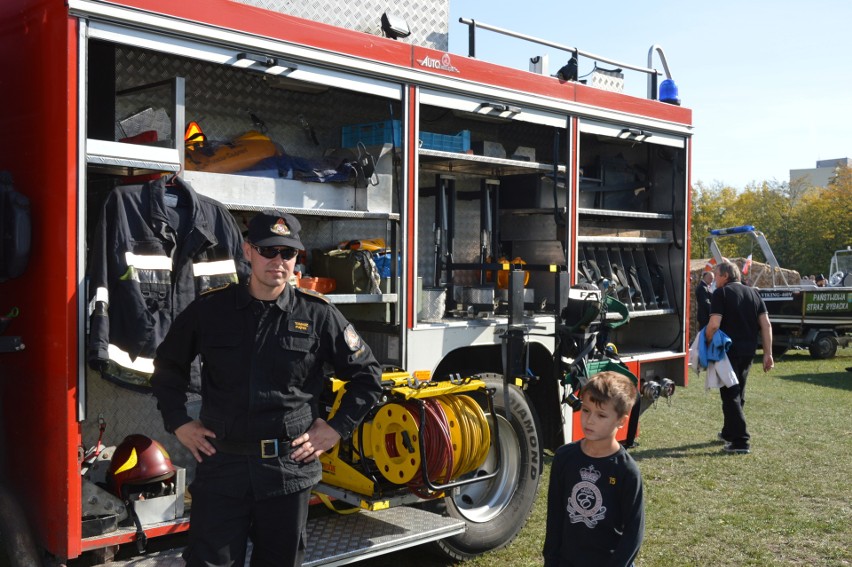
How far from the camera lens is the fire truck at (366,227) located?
355 cm

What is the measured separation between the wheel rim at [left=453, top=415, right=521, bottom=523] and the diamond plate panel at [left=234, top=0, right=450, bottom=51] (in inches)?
92.7

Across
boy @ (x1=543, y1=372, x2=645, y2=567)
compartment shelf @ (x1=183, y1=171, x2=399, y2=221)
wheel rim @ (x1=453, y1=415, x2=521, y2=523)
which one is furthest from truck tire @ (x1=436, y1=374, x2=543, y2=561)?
boy @ (x1=543, y1=372, x2=645, y2=567)

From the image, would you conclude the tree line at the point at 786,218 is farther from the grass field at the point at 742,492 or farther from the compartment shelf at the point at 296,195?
the compartment shelf at the point at 296,195

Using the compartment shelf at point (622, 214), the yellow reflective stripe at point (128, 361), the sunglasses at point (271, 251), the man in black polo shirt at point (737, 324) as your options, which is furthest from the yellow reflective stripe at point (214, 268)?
the man in black polo shirt at point (737, 324)

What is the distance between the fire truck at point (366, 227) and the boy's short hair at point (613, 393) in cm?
128

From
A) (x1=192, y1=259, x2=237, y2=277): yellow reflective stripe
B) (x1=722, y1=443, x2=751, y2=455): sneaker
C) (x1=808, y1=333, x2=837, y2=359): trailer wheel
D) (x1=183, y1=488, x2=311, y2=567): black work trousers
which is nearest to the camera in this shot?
(x1=183, y1=488, x2=311, y2=567): black work trousers

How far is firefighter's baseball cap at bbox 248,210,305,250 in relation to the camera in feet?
9.87

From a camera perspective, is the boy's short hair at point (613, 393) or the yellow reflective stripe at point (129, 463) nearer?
the boy's short hair at point (613, 393)

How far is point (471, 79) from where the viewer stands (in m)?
5.22

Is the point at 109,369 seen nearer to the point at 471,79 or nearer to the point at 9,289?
the point at 9,289

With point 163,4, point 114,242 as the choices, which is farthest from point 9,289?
point 163,4

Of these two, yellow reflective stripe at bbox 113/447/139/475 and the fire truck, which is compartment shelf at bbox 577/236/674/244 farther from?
yellow reflective stripe at bbox 113/447/139/475

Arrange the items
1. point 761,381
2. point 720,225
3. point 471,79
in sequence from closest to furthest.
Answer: point 471,79 < point 761,381 < point 720,225

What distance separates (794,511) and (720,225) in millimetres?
41690
